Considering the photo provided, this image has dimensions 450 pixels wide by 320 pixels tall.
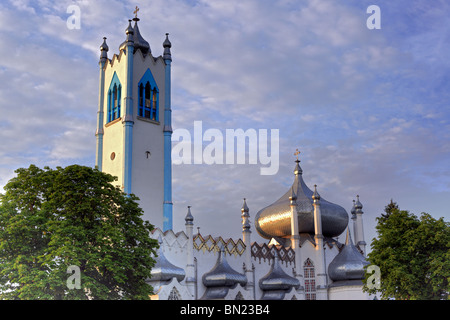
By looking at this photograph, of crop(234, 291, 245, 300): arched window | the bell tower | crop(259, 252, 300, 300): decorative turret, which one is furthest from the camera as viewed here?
crop(259, 252, 300, 300): decorative turret

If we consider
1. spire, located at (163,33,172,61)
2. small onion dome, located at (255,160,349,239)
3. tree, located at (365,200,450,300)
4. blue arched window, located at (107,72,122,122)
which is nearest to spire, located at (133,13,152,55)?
spire, located at (163,33,172,61)

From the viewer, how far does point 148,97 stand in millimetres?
44531

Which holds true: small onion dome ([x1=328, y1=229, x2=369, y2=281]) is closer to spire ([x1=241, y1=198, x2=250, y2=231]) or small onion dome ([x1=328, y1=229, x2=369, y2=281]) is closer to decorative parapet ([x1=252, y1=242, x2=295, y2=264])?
decorative parapet ([x1=252, y1=242, x2=295, y2=264])

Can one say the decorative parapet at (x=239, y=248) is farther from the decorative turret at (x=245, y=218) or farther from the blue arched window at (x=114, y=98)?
the blue arched window at (x=114, y=98)

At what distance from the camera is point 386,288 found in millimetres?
27391

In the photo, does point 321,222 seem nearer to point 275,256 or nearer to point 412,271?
point 275,256

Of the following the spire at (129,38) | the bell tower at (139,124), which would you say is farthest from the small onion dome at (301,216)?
the spire at (129,38)

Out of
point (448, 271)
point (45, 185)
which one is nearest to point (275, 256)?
point (448, 271)

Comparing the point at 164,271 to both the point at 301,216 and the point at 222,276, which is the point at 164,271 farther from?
the point at 301,216

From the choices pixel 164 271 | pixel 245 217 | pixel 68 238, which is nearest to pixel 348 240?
pixel 245 217

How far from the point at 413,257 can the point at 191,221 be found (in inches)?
642

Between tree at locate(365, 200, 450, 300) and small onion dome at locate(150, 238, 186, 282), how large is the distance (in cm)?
1231

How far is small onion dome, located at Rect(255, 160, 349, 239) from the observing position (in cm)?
5009

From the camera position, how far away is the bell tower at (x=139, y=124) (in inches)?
1642
